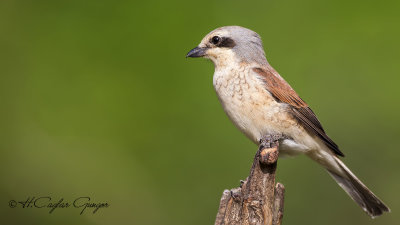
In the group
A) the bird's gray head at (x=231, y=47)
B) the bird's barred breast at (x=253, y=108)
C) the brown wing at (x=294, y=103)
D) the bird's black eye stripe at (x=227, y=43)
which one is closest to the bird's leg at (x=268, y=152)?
the bird's barred breast at (x=253, y=108)

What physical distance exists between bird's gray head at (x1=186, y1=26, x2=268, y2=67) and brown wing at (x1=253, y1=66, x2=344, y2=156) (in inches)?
9.3

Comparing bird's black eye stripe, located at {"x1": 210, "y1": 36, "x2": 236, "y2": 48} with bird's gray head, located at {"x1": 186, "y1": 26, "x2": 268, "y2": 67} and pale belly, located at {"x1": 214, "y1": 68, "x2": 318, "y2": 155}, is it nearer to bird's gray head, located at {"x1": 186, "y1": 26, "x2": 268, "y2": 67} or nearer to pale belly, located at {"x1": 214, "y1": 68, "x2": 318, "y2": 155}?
bird's gray head, located at {"x1": 186, "y1": 26, "x2": 268, "y2": 67}

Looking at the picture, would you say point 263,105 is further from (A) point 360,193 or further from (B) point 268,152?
(A) point 360,193

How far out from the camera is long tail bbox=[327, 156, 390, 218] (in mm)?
5188

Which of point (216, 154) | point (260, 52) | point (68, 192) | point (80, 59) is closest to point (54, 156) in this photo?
point (68, 192)

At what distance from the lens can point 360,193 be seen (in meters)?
5.29

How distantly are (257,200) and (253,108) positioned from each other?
1250mm

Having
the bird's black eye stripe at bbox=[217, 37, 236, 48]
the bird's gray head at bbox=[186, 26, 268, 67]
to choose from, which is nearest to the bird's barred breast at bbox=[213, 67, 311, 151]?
the bird's gray head at bbox=[186, 26, 268, 67]

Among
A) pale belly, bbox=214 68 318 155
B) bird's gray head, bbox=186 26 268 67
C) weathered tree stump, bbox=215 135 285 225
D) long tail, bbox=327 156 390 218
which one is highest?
bird's gray head, bbox=186 26 268 67

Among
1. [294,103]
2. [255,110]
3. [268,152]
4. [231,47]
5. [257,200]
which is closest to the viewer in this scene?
[257,200]

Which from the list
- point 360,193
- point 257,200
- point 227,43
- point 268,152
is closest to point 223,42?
point 227,43

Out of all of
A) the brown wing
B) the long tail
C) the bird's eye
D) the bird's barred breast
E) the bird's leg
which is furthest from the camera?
the bird's eye

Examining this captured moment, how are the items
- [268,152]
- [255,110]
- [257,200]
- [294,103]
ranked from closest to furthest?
[257,200], [268,152], [255,110], [294,103]

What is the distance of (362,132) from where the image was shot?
6.20 meters
